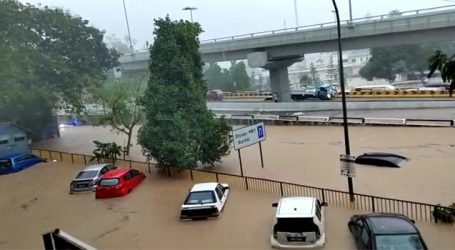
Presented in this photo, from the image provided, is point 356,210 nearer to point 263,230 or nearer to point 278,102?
point 263,230

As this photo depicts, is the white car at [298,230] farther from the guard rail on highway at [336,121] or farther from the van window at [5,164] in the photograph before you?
the van window at [5,164]

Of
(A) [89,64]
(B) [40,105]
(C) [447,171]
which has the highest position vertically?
(A) [89,64]

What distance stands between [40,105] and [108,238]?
78.4 ft

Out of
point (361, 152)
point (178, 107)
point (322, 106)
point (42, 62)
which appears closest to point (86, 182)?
point (178, 107)

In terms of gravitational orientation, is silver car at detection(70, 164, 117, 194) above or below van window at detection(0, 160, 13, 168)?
below

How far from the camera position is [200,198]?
14211 mm

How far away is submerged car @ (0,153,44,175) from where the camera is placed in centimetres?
2448

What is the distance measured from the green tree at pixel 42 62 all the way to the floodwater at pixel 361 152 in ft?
12.8

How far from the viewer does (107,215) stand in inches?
602

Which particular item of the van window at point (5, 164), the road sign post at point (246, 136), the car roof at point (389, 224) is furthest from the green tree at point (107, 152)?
the car roof at point (389, 224)

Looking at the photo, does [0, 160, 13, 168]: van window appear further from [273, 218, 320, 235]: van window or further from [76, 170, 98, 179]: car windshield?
[273, 218, 320, 235]: van window

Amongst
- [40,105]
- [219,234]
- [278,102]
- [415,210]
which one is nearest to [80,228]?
[219,234]

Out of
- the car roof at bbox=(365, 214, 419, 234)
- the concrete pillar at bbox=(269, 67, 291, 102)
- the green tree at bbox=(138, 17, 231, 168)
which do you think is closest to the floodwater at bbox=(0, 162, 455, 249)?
the car roof at bbox=(365, 214, 419, 234)

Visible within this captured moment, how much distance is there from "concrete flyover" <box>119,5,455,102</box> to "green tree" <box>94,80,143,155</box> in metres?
19.7
